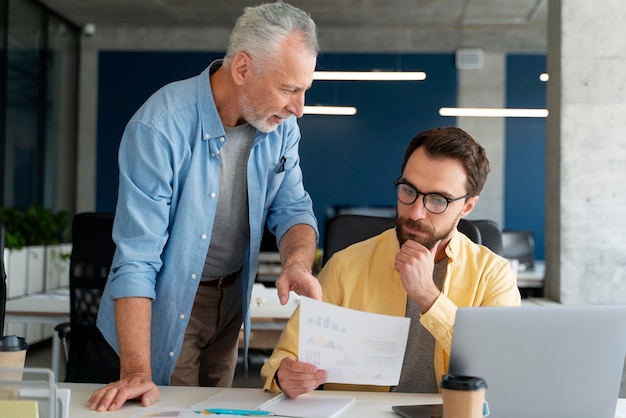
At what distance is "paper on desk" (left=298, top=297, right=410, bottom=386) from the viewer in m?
1.53

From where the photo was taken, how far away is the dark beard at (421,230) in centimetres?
194

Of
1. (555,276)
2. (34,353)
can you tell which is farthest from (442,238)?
(34,353)

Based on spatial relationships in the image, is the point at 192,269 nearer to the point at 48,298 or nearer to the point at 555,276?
the point at 48,298

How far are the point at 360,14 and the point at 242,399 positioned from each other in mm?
8817

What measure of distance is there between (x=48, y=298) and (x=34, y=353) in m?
2.84

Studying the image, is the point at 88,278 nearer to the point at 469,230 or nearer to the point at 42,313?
the point at 42,313

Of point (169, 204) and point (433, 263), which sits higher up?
point (169, 204)

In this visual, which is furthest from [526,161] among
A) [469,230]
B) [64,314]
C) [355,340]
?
[355,340]

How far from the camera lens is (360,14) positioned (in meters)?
10.0

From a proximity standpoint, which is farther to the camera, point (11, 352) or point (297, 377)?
point (297, 377)

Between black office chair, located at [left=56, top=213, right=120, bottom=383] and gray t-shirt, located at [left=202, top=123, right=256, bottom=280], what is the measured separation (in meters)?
1.02

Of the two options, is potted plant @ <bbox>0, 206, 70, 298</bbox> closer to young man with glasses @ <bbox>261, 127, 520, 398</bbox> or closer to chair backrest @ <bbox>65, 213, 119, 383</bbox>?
chair backrest @ <bbox>65, 213, 119, 383</bbox>

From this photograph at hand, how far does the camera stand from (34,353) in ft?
21.7

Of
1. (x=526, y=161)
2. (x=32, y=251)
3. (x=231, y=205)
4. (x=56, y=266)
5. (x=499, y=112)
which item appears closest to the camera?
(x=231, y=205)
